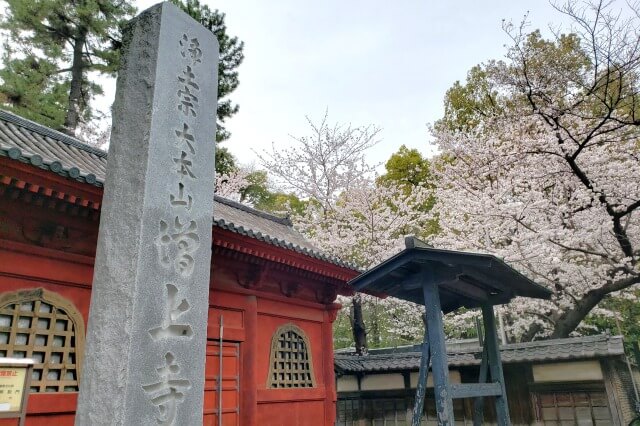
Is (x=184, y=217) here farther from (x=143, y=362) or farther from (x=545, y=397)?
(x=545, y=397)

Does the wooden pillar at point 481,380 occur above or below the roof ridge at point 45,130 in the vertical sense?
below

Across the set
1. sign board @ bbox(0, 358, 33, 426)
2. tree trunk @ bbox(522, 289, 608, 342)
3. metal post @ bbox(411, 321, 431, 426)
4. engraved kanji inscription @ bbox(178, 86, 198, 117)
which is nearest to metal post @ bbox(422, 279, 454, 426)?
metal post @ bbox(411, 321, 431, 426)

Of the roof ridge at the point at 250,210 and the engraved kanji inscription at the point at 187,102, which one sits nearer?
the engraved kanji inscription at the point at 187,102

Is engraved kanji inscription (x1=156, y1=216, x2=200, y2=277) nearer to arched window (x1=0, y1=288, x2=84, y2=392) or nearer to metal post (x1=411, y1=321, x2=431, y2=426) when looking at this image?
arched window (x1=0, y1=288, x2=84, y2=392)

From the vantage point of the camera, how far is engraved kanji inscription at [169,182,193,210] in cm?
352

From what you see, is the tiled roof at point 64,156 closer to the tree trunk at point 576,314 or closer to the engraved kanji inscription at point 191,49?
the engraved kanji inscription at point 191,49

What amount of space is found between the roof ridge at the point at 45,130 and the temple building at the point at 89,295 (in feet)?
0.06

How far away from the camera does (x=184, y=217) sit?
140 inches

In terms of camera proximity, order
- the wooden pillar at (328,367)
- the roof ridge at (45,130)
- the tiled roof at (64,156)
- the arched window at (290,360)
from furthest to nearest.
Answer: the wooden pillar at (328,367) → the arched window at (290,360) → the roof ridge at (45,130) → the tiled roof at (64,156)

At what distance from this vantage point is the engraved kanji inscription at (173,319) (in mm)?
3121

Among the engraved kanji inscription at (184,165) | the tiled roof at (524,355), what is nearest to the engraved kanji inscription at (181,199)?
the engraved kanji inscription at (184,165)

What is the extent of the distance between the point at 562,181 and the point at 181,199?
1254 centimetres

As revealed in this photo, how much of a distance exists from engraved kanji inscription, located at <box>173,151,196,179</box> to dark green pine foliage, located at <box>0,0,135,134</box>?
13773 mm

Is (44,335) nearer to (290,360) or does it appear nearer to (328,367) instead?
(290,360)
